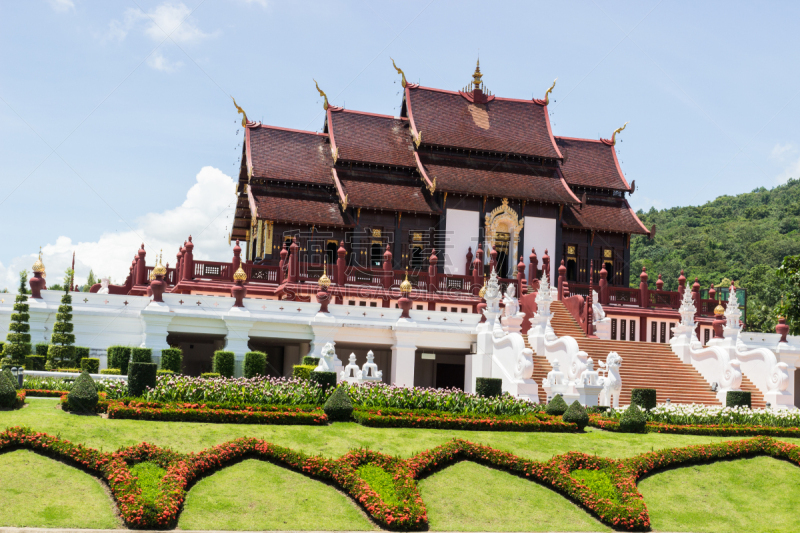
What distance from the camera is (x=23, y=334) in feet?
71.0

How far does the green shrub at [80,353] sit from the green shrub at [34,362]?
2.98 feet

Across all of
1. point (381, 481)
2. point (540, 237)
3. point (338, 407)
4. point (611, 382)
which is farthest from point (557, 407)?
point (540, 237)

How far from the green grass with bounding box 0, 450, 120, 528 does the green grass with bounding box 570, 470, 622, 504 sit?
7818 mm

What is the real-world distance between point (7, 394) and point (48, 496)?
14.7 ft

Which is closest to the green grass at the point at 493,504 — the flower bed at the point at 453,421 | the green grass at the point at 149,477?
the flower bed at the point at 453,421

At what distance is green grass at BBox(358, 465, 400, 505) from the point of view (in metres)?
12.6

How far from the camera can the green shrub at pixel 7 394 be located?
15.2m

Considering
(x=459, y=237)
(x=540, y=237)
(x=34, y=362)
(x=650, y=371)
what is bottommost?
(x=34, y=362)

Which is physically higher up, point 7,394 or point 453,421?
point 7,394

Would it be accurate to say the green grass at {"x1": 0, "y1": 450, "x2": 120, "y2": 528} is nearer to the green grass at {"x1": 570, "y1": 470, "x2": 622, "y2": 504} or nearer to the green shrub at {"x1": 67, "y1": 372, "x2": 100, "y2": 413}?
the green shrub at {"x1": 67, "y1": 372, "x2": 100, "y2": 413}

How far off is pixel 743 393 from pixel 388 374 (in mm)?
12708

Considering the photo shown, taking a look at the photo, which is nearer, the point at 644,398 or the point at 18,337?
the point at 644,398

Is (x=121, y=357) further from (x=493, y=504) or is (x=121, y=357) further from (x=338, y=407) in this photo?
(x=493, y=504)

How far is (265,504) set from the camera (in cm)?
1218
